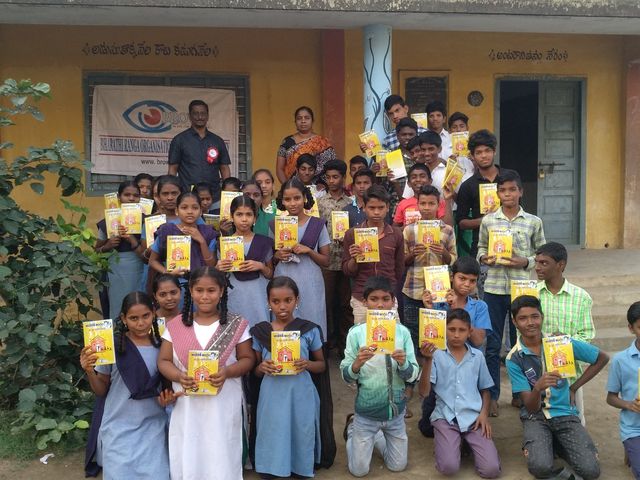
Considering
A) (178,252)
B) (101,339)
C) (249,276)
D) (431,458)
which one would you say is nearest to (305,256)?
(249,276)

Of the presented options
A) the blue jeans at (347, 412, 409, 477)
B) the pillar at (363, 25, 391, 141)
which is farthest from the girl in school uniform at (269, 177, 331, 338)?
the pillar at (363, 25, 391, 141)

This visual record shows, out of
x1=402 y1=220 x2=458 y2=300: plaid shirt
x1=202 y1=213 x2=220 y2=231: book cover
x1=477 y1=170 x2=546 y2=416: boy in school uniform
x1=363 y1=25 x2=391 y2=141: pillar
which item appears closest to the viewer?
x1=477 y1=170 x2=546 y2=416: boy in school uniform

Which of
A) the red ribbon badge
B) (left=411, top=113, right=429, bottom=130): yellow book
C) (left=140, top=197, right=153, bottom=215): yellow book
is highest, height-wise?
(left=411, top=113, right=429, bottom=130): yellow book

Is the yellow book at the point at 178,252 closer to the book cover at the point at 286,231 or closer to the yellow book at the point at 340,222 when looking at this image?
the book cover at the point at 286,231

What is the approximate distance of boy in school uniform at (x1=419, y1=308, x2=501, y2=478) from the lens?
4.04 meters

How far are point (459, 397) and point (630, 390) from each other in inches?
36.3

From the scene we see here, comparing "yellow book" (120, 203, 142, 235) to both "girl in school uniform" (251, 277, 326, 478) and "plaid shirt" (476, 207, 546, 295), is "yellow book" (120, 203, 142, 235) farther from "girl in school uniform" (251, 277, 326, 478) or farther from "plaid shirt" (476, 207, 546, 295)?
"plaid shirt" (476, 207, 546, 295)

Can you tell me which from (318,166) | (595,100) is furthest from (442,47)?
(318,166)

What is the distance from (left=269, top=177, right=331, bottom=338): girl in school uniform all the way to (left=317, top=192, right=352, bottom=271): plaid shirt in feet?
1.80

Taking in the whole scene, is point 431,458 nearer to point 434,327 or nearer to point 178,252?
point 434,327

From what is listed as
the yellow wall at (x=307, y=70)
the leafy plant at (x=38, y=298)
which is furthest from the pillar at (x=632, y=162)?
the leafy plant at (x=38, y=298)

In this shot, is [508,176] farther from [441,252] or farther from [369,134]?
[369,134]

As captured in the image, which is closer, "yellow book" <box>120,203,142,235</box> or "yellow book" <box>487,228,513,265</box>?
"yellow book" <box>487,228,513,265</box>

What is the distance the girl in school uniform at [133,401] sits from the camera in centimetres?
379
